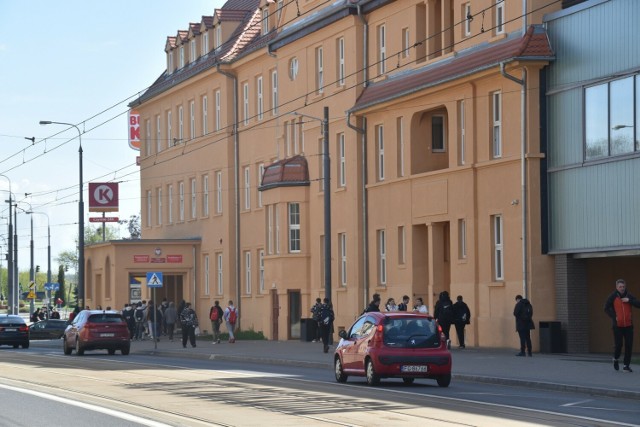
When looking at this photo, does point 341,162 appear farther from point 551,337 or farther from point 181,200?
point 181,200

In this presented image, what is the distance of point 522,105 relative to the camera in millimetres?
38094

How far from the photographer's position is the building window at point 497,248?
40.0 metres

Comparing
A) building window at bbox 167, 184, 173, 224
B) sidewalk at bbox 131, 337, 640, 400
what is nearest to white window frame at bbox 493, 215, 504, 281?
sidewalk at bbox 131, 337, 640, 400

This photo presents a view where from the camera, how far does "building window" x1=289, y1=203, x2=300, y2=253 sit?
54438mm

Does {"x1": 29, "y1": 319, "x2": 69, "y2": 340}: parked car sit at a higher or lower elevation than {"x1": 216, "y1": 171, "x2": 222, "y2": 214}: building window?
lower

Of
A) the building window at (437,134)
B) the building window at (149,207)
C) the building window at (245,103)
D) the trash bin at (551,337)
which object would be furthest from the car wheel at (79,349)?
the building window at (149,207)

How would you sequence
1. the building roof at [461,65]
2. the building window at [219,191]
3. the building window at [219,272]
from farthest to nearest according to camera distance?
the building window at [219,272], the building window at [219,191], the building roof at [461,65]

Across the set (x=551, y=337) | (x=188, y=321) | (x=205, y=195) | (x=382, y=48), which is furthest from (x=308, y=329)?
(x=205, y=195)

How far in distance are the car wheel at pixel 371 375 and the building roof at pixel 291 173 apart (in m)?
27.5

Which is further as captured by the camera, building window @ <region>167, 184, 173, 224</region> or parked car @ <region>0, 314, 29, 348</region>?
building window @ <region>167, 184, 173, 224</region>

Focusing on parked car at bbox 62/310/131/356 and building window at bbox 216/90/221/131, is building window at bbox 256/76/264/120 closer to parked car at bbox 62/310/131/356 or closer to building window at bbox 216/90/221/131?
building window at bbox 216/90/221/131

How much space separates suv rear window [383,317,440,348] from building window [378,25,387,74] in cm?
2199

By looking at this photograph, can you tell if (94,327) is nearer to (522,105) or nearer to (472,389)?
(522,105)

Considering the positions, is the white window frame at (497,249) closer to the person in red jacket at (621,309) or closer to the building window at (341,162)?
the building window at (341,162)
